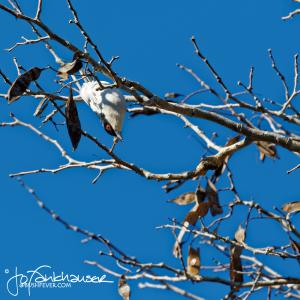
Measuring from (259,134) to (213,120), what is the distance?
9.4 inches

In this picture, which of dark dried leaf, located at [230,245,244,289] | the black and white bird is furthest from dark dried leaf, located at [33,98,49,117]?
dark dried leaf, located at [230,245,244,289]

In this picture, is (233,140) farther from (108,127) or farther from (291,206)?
(108,127)

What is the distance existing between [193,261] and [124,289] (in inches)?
16.1

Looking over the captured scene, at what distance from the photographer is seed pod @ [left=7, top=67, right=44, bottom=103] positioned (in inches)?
109

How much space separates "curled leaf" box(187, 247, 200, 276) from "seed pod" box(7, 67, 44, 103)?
1213 millimetres

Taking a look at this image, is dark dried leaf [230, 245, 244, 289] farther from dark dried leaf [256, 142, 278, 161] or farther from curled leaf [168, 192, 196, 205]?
dark dried leaf [256, 142, 278, 161]

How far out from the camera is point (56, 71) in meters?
2.95

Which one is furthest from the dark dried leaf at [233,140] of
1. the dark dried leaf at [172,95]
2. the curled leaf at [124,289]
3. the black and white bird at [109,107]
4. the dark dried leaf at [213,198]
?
the curled leaf at [124,289]

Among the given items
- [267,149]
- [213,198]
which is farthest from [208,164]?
[267,149]

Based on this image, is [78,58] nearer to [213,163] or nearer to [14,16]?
[14,16]

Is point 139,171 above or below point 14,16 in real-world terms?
below

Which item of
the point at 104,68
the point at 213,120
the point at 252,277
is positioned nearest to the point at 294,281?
the point at 252,277

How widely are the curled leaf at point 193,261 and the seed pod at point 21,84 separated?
1.21 m

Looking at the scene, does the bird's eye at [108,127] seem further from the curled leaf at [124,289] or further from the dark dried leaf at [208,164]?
the curled leaf at [124,289]
